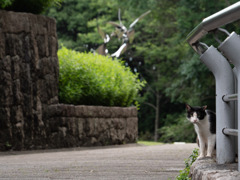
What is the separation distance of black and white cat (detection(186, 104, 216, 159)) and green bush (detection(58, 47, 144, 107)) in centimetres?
536

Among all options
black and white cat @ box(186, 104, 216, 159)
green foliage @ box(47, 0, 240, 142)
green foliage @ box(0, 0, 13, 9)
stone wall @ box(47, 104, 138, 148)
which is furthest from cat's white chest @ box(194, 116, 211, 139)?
green foliage @ box(47, 0, 240, 142)

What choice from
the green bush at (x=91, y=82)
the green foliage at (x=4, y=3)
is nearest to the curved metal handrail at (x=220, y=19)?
the green foliage at (x=4, y=3)

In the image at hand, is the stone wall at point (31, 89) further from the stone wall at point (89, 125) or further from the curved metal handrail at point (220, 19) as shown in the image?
the curved metal handrail at point (220, 19)

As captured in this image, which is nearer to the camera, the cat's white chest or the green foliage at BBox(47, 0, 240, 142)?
the cat's white chest

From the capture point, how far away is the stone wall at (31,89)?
27.2ft

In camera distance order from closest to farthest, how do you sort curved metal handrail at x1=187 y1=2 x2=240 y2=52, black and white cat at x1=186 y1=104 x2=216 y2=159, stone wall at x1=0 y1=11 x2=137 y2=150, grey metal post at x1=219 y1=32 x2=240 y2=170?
1. curved metal handrail at x1=187 y1=2 x2=240 y2=52
2. grey metal post at x1=219 y1=32 x2=240 y2=170
3. black and white cat at x1=186 y1=104 x2=216 y2=159
4. stone wall at x1=0 y1=11 x2=137 y2=150

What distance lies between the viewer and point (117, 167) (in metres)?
5.63

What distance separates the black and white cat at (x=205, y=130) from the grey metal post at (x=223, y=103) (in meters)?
0.86

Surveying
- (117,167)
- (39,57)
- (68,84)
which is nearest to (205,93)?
(68,84)

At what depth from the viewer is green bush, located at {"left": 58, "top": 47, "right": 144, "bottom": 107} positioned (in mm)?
10203

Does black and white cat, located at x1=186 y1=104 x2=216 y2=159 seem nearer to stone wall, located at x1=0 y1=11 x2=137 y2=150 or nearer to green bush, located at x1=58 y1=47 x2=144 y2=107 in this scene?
stone wall, located at x1=0 y1=11 x2=137 y2=150

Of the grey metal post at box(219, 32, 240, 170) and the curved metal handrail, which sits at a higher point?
the curved metal handrail

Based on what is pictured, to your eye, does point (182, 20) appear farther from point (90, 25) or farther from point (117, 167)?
point (117, 167)

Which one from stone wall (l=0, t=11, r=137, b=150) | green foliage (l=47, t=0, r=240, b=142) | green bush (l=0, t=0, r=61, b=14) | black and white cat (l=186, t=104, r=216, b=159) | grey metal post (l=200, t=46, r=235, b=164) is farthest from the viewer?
green foliage (l=47, t=0, r=240, b=142)
